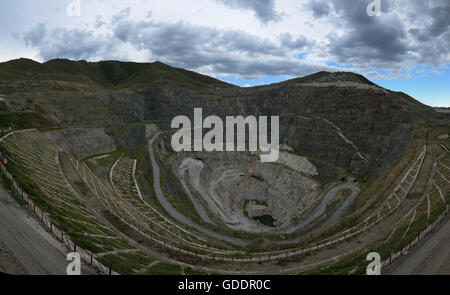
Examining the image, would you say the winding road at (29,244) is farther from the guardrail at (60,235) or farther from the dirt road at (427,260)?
the dirt road at (427,260)

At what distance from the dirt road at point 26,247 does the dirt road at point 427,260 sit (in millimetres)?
21073

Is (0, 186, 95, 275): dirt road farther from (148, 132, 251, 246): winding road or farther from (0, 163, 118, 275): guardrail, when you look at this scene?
(148, 132, 251, 246): winding road

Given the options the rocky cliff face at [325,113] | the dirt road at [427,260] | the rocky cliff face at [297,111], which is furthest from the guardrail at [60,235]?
the rocky cliff face at [325,113]

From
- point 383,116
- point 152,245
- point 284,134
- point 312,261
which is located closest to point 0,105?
point 152,245

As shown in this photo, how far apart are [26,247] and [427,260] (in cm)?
2768

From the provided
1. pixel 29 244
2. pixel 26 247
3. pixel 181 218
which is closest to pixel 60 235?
pixel 29 244

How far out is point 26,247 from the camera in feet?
62.0

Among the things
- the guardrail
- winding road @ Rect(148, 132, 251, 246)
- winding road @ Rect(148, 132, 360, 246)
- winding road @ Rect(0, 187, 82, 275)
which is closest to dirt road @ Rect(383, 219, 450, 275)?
the guardrail

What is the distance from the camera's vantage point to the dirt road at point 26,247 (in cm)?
1711

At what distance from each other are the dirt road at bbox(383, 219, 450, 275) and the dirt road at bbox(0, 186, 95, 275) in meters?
21.1

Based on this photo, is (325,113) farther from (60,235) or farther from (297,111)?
(60,235)

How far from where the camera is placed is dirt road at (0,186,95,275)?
1711cm

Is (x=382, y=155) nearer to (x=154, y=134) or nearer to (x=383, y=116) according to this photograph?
(x=383, y=116)
